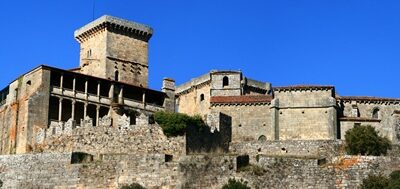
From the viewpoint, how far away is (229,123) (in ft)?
201

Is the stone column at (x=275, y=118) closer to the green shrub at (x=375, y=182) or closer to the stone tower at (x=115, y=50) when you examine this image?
the green shrub at (x=375, y=182)

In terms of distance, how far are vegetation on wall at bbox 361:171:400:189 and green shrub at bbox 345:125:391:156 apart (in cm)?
753

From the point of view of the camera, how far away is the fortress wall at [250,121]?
63281mm

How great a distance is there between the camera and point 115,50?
245 feet

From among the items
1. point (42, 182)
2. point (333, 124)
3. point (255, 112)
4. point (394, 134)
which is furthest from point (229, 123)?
point (42, 182)

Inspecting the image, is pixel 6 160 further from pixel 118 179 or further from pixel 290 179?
pixel 290 179

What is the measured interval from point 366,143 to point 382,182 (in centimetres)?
916

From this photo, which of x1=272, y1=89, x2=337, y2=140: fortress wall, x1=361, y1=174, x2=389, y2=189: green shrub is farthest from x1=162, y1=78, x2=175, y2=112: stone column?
x1=361, y1=174, x2=389, y2=189: green shrub

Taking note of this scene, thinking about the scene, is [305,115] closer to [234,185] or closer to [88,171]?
[234,185]

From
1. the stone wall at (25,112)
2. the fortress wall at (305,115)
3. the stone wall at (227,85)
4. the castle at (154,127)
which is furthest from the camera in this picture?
the stone wall at (227,85)

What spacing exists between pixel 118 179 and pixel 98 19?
31.5 meters

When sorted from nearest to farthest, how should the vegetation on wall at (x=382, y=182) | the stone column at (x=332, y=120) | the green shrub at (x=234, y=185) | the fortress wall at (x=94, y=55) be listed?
the vegetation on wall at (x=382, y=182), the green shrub at (x=234, y=185), the stone column at (x=332, y=120), the fortress wall at (x=94, y=55)

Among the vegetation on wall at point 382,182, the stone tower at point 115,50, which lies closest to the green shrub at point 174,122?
the vegetation on wall at point 382,182

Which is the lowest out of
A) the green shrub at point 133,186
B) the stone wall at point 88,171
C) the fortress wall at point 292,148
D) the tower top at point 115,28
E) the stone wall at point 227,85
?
the green shrub at point 133,186
